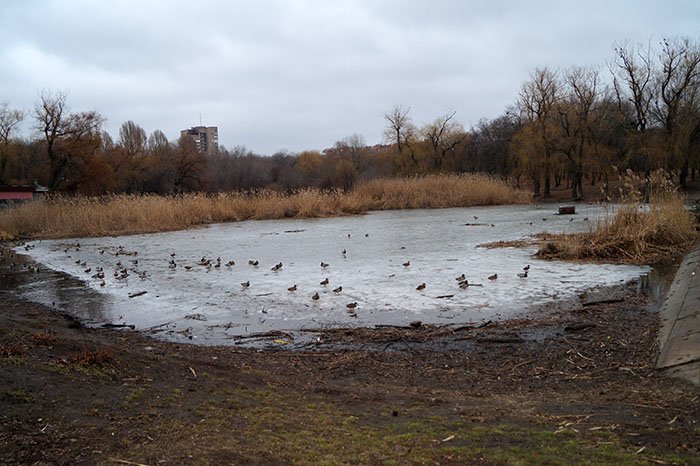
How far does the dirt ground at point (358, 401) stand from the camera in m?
3.31

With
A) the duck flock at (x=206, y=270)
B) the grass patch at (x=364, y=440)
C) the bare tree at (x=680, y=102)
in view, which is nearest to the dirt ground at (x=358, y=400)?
the grass patch at (x=364, y=440)

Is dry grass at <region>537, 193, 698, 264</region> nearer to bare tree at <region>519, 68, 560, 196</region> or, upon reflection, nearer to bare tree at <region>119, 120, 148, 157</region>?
bare tree at <region>519, 68, 560, 196</region>

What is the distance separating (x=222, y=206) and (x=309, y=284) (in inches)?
925

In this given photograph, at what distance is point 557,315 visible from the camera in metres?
7.55

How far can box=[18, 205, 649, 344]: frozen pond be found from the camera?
811 centimetres

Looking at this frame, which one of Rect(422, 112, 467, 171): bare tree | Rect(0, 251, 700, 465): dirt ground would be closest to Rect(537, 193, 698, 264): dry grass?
Rect(0, 251, 700, 465): dirt ground

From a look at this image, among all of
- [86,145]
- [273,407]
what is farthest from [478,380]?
[86,145]

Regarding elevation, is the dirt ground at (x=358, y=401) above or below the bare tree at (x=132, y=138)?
below

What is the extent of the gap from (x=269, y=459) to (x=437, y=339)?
12.5 ft

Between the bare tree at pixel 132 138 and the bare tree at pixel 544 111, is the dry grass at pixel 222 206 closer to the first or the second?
the bare tree at pixel 544 111

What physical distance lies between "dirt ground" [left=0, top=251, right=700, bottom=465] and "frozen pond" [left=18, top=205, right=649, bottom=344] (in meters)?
1.33

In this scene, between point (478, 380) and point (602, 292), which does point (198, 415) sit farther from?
point (602, 292)

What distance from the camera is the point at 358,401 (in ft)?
14.8

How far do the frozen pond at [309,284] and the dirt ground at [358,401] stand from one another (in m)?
1.33
